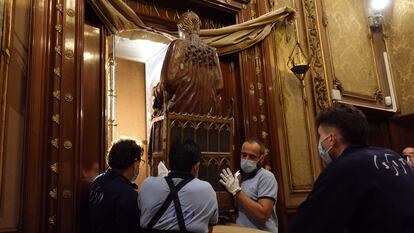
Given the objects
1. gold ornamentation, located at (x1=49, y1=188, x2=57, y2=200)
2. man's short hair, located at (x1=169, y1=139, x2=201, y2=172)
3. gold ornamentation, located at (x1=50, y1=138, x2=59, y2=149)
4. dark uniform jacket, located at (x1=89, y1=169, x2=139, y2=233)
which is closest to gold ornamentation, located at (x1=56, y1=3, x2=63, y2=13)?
gold ornamentation, located at (x1=50, y1=138, x2=59, y2=149)

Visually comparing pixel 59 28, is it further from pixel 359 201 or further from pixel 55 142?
pixel 359 201

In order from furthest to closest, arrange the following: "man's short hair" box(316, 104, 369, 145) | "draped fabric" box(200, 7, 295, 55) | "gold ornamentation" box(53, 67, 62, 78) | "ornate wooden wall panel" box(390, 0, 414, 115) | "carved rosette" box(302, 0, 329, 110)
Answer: "ornate wooden wall panel" box(390, 0, 414, 115), "carved rosette" box(302, 0, 329, 110), "draped fabric" box(200, 7, 295, 55), "gold ornamentation" box(53, 67, 62, 78), "man's short hair" box(316, 104, 369, 145)

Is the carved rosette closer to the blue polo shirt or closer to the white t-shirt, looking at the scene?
the blue polo shirt

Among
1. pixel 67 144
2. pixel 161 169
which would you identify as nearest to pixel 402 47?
pixel 161 169

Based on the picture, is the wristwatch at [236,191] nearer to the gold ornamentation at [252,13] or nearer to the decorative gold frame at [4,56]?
the decorative gold frame at [4,56]

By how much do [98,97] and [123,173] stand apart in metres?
1.03

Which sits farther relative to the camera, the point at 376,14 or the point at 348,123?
the point at 376,14

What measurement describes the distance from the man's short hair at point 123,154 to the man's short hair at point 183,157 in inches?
15.5

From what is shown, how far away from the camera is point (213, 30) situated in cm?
349

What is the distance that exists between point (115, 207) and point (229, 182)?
966 millimetres

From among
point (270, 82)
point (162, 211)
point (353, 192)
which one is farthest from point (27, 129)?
point (270, 82)

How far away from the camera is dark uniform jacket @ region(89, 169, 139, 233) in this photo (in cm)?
181

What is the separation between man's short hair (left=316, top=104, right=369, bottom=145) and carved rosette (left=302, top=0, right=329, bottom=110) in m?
2.82

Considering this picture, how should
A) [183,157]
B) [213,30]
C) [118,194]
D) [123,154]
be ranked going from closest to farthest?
[183,157]
[118,194]
[123,154]
[213,30]
